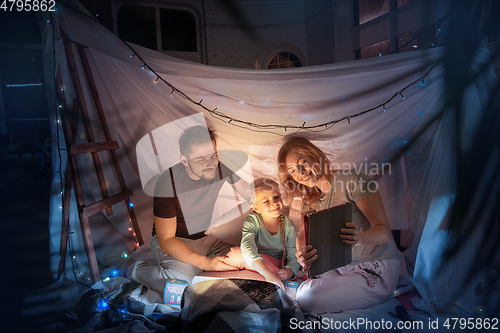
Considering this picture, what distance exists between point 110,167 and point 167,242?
963 millimetres

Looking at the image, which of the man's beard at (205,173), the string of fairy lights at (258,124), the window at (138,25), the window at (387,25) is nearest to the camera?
the string of fairy lights at (258,124)

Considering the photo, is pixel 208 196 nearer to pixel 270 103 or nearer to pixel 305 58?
pixel 270 103

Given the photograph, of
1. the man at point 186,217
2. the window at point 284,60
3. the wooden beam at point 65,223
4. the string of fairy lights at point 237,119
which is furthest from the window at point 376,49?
the wooden beam at point 65,223

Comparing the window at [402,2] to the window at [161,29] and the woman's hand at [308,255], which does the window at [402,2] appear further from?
the woman's hand at [308,255]

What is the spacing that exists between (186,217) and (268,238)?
64 centimetres

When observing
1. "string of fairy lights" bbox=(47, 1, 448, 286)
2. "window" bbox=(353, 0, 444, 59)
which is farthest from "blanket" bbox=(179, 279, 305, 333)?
"window" bbox=(353, 0, 444, 59)

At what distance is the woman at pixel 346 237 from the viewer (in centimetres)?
167

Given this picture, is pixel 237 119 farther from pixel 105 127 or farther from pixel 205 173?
pixel 105 127

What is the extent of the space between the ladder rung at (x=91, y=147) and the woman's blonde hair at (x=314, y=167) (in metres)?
1.31

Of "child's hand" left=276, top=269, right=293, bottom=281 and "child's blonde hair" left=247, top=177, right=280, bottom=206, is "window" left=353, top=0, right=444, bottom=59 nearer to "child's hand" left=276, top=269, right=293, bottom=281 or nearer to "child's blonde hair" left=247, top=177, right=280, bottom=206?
"child's blonde hair" left=247, top=177, right=280, bottom=206

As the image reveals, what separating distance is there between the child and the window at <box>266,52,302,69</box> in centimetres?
443

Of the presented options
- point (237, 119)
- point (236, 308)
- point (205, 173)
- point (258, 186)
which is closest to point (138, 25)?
point (237, 119)

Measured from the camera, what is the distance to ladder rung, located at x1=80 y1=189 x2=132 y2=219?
6.41 ft

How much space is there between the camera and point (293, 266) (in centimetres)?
189
